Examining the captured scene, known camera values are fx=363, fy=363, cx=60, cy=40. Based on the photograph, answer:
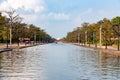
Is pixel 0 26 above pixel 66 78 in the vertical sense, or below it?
above

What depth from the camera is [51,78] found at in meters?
19.8

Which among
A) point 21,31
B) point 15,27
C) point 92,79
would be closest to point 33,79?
point 92,79

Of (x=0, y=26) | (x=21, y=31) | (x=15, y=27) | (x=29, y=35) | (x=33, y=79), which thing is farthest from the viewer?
(x=29, y=35)

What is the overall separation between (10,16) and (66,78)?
94578 mm

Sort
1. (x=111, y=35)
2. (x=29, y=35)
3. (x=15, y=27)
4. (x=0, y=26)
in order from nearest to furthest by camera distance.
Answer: (x=0, y=26) < (x=111, y=35) < (x=15, y=27) < (x=29, y=35)

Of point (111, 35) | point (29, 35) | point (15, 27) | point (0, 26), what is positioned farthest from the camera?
point (29, 35)

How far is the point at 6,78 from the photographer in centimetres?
1961

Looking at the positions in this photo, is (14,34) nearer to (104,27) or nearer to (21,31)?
(21,31)

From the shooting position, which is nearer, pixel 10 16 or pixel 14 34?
pixel 10 16

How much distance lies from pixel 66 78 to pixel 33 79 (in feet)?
6.11

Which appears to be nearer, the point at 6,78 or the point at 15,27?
the point at 6,78

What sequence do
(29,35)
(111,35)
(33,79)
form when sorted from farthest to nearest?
(29,35) < (111,35) < (33,79)

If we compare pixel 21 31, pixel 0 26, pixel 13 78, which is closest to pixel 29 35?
pixel 21 31

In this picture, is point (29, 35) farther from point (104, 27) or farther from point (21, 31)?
point (104, 27)
